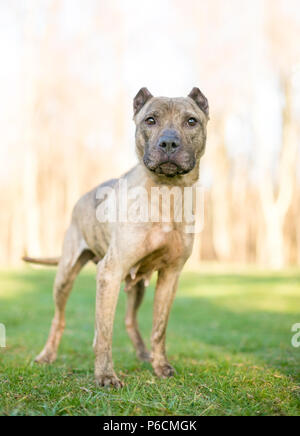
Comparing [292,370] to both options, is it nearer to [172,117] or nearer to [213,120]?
[172,117]

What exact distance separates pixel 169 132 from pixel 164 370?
2154 millimetres

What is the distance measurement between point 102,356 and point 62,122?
21.6 m

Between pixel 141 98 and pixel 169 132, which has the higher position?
pixel 141 98

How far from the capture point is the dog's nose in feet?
12.5

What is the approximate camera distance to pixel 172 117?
160 inches

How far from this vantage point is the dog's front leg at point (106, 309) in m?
3.99

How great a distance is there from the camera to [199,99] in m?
4.54

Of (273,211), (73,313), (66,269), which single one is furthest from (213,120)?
(66,269)

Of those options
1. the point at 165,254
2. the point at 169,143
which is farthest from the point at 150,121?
the point at 165,254

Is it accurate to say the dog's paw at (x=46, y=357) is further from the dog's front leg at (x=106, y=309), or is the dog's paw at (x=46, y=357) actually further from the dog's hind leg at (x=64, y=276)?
the dog's front leg at (x=106, y=309)

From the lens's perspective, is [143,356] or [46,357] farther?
[143,356]

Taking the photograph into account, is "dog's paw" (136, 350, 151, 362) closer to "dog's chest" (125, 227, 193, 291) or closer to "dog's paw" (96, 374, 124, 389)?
"dog's chest" (125, 227, 193, 291)

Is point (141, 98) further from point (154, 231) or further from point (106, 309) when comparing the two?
point (106, 309)

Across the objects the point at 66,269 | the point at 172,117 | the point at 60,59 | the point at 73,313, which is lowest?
the point at 73,313
